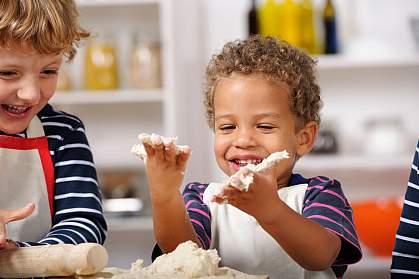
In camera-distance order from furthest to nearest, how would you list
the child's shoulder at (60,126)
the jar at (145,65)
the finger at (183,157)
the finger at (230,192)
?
the jar at (145,65)
the child's shoulder at (60,126)
the finger at (183,157)
the finger at (230,192)

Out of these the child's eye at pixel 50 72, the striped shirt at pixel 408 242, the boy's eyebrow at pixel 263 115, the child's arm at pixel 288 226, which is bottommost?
the striped shirt at pixel 408 242

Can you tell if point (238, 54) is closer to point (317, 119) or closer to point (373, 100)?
point (317, 119)

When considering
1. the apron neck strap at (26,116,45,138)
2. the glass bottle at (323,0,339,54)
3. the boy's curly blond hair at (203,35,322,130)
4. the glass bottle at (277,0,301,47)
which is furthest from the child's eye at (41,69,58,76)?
the glass bottle at (323,0,339,54)

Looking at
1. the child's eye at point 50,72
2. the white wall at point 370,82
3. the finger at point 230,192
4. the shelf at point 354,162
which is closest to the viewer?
the finger at point 230,192

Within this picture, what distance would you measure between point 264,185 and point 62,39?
1.67ft

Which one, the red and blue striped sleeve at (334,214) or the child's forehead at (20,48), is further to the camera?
the child's forehead at (20,48)

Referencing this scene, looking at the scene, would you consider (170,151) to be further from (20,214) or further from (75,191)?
(75,191)

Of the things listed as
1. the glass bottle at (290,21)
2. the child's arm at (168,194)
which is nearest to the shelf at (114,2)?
the glass bottle at (290,21)

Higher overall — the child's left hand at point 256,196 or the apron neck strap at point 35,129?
the apron neck strap at point 35,129

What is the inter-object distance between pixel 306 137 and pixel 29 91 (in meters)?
0.48

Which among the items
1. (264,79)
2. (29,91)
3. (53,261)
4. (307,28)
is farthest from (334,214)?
(307,28)

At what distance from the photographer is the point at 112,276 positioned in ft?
3.43

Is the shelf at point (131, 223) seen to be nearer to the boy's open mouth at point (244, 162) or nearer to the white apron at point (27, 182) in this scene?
the white apron at point (27, 182)

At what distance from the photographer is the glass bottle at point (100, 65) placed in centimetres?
365
